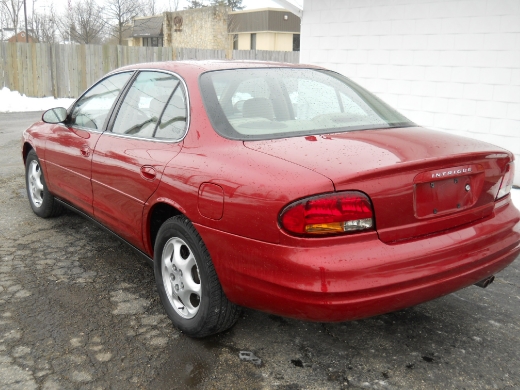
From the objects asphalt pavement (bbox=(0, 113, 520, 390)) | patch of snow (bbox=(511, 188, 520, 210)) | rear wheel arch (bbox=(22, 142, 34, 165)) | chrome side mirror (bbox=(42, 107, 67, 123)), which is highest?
chrome side mirror (bbox=(42, 107, 67, 123))

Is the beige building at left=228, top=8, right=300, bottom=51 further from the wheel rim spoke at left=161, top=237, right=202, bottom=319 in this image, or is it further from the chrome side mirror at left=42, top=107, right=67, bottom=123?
Answer: the wheel rim spoke at left=161, top=237, right=202, bottom=319

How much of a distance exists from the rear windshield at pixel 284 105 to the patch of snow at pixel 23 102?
1586 cm

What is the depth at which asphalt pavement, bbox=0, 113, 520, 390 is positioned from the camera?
2723mm

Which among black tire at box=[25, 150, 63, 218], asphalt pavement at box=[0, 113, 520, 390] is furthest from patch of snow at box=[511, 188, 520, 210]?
black tire at box=[25, 150, 63, 218]

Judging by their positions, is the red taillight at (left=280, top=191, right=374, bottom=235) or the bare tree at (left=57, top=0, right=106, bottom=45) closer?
the red taillight at (left=280, top=191, right=374, bottom=235)

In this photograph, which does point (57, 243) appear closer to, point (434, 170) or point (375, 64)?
point (434, 170)

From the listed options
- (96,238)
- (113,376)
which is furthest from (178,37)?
(113,376)

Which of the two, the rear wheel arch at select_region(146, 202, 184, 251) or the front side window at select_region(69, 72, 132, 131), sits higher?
the front side window at select_region(69, 72, 132, 131)

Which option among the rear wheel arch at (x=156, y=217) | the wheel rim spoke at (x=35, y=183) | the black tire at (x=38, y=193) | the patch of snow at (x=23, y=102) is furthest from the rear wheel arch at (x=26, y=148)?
the patch of snow at (x=23, y=102)

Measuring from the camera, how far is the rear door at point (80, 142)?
4.12 m

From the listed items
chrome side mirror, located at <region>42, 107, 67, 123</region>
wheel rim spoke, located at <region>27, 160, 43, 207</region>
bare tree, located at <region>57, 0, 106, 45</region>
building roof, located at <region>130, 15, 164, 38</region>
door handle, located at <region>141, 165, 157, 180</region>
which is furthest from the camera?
building roof, located at <region>130, 15, 164, 38</region>

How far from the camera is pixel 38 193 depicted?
5.43m

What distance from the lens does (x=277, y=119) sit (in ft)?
10.4

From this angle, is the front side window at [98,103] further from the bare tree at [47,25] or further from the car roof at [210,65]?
the bare tree at [47,25]
